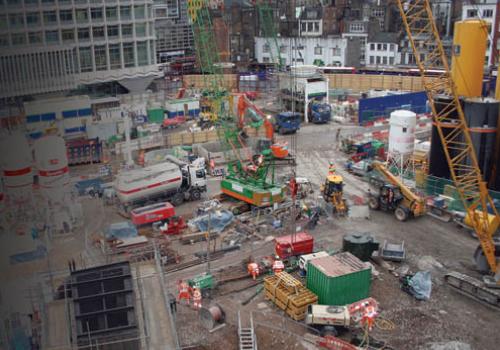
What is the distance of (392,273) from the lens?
A: 18031 mm

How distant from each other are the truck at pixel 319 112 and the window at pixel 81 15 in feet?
65.9

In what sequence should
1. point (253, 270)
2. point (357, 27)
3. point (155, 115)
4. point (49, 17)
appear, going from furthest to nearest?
point (357, 27)
point (155, 115)
point (253, 270)
point (49, 17)

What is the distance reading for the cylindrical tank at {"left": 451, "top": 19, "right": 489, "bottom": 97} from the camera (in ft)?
77.3

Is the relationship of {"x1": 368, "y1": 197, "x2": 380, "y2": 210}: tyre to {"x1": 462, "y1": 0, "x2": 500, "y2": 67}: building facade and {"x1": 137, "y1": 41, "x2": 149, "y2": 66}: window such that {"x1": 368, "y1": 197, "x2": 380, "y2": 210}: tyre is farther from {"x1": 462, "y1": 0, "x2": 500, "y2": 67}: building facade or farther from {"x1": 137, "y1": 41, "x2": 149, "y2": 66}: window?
{"x1": 462, "y1": 0, "x2": 500, "y2": 67}: building facade

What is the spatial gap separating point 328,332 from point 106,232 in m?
9.82

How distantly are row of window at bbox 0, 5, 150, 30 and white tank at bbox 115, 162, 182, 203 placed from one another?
6.50 metres

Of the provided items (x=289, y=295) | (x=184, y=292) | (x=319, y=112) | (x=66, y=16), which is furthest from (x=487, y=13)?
(x=184, y=292)

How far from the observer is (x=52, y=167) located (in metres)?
19.9

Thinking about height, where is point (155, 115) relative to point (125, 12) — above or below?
below

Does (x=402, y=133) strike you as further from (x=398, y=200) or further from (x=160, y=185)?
(x=160, y=185)

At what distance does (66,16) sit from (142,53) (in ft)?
40.7

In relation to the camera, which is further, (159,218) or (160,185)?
(160,185)

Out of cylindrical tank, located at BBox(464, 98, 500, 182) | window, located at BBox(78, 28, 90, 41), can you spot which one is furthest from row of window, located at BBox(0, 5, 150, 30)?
cylindrical tank, located at BBox(464, 98, 500, 182)

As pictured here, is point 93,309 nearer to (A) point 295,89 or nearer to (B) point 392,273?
(B) point 392,273
